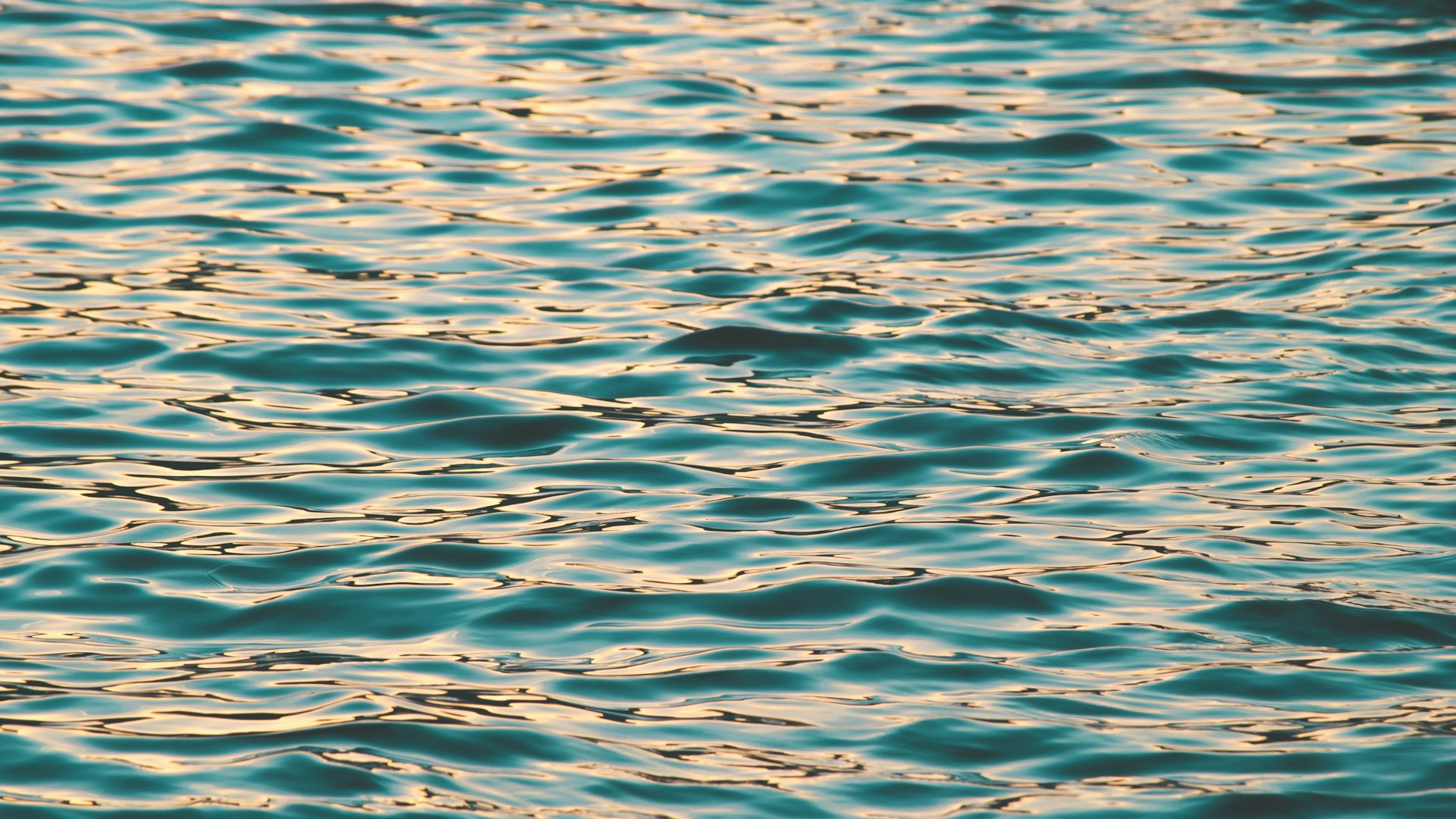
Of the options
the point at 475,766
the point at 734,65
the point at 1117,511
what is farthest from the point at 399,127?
the point at 475,766

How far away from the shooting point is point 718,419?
603cm

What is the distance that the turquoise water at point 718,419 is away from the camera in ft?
13.1

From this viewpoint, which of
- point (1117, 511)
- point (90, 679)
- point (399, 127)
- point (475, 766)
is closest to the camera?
point (475, 766)

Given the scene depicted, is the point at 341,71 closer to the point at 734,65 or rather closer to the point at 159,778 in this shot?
the point at 734,65

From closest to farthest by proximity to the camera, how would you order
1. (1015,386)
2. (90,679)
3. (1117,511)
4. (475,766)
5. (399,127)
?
(475,766) < (90,679) < (1117,511) < (1015,386) < (399,127)

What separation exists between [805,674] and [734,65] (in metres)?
6.26

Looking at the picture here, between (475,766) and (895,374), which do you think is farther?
(895,374)

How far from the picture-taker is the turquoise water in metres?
4.01

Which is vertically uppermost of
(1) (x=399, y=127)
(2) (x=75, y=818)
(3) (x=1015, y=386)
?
(1) (x=399, y=127)

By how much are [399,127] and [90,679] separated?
16.9 feet

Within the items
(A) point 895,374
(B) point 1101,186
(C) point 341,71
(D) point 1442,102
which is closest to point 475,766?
(A) point 895,374

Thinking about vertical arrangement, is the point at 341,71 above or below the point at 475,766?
above

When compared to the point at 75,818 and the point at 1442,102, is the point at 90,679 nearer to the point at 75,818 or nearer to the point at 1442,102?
the point at 75,818

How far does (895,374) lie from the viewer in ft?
21.1
